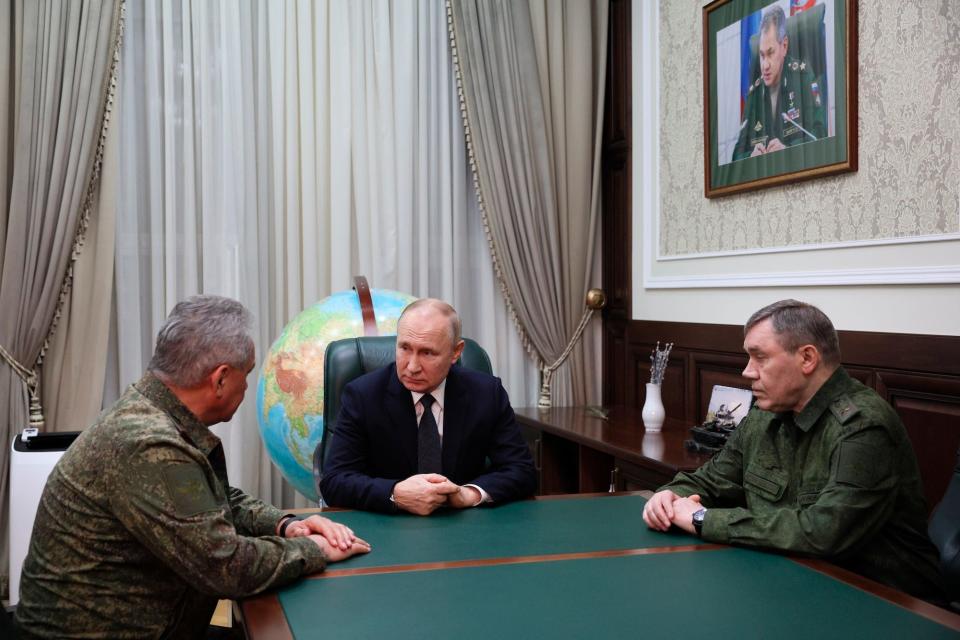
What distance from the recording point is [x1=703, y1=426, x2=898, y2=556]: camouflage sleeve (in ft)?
6.81

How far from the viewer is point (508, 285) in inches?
209

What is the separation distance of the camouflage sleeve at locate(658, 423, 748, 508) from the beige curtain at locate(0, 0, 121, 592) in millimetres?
3362

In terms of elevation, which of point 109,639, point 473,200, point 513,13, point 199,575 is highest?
point 513,13

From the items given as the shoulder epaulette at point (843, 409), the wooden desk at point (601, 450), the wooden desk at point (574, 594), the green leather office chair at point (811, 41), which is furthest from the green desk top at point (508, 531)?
the green leather office chair at point (811, 41)

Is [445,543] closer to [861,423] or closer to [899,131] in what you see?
[861,423]

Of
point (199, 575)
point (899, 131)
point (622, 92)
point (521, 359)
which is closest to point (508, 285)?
point (521, 359)

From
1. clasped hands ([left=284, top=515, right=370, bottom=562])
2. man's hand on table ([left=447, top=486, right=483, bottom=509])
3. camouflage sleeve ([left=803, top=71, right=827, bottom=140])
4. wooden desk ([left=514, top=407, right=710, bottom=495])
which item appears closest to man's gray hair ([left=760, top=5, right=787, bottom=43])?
camouflage sleeve ([left=803, top=71, right=827, bottom=140])

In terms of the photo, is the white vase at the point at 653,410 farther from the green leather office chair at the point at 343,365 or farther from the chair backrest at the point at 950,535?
the chair backrest at the point at 950,535

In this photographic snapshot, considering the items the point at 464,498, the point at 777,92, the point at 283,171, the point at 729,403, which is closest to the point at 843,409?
the point at 464,498

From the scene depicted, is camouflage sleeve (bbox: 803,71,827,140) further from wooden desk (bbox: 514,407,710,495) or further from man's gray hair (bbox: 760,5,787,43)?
wooden desk (bbox: 514,407,710,495)

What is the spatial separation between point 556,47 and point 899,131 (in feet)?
8.02

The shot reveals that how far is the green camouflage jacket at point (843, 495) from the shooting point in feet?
6.88

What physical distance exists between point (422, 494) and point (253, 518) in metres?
0.45

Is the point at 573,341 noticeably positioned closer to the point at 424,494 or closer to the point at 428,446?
the point at 428,446
